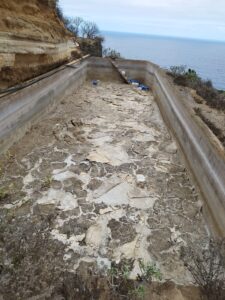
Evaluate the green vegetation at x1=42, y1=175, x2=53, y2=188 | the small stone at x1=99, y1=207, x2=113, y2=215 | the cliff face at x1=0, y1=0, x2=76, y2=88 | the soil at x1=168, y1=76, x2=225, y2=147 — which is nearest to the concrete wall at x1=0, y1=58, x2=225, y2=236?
the soil at x1=168, y1=76, x2=225, y2=147

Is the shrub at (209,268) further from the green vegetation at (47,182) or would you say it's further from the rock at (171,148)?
the rock at (171,148)

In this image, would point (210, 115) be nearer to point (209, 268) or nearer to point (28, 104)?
point (28, 104)

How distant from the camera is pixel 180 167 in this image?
479 centimetres

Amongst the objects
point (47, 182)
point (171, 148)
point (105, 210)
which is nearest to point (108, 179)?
point (105, 210)

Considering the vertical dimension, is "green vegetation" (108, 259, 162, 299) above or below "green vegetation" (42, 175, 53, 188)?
below

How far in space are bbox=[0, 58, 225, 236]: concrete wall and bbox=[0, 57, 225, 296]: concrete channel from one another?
0.02 metres

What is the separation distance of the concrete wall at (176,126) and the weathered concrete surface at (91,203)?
0.22 m

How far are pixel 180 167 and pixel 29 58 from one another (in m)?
3.73

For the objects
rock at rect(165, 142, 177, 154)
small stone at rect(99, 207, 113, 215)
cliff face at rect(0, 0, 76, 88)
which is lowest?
small stone at rect(99, 207, 113, 215)

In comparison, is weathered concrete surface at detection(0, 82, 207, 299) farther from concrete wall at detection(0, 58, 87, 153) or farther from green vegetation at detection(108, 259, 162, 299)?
concrete wall at detection(0, 58, 87, 153)

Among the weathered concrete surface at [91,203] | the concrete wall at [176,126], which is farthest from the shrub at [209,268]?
the concrete wall at [176,126]

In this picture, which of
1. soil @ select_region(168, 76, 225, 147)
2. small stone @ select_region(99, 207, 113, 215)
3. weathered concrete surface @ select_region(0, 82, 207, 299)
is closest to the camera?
weathered concrete surface @ select_region(0, 82, 207, 299)

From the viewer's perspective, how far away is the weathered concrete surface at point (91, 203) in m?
2.77

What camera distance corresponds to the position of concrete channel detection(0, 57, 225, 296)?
3.06 meters
